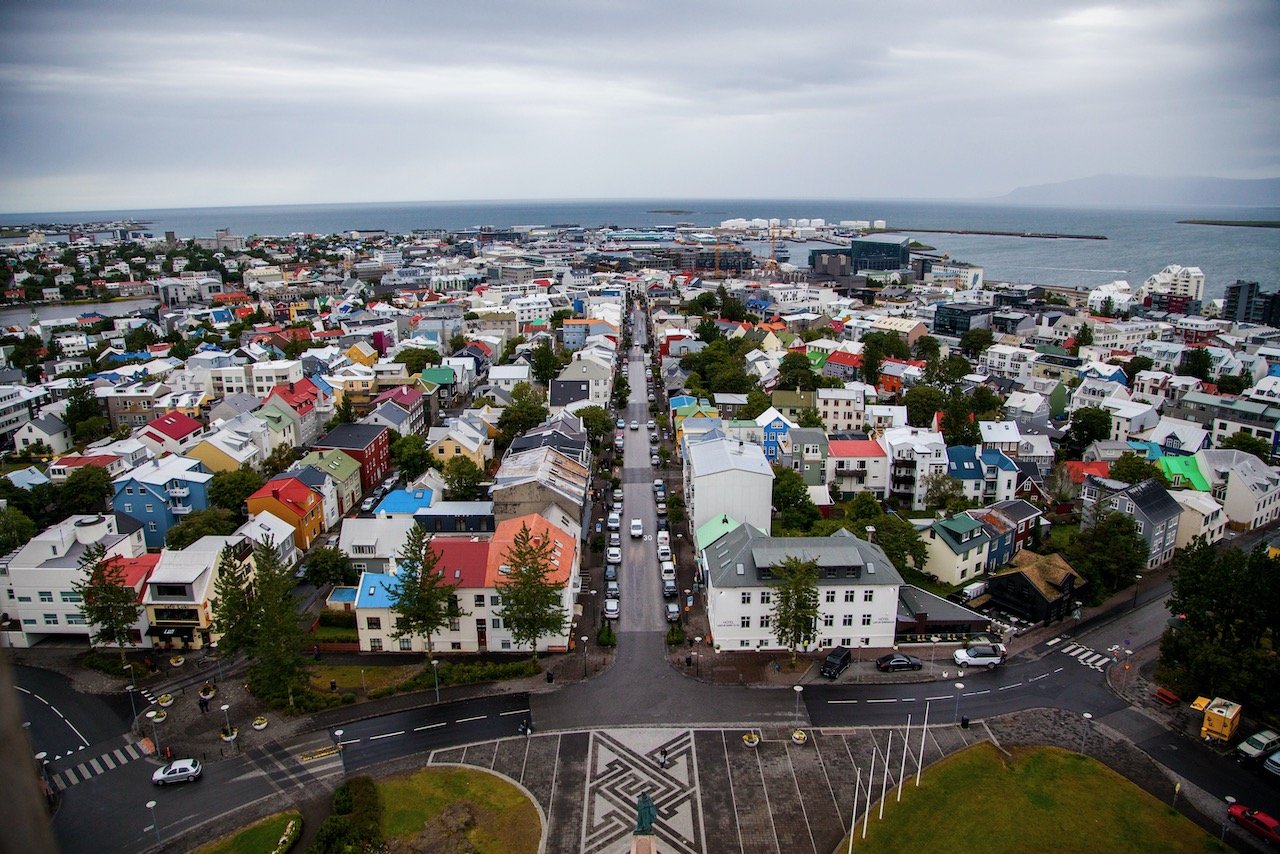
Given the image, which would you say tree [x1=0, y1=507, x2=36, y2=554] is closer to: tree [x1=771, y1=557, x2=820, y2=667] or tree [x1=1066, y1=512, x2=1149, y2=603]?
tree [x1=771, y1=557, x2=820, y2=667]

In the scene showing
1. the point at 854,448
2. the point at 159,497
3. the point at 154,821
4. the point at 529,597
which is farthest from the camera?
the point at 854,448

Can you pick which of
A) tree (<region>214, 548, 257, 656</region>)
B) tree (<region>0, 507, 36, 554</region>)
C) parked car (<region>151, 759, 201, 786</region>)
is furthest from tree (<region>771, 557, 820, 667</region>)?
tree (<region>0, 507, 36, 554</region>)

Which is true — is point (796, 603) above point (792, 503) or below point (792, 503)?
above

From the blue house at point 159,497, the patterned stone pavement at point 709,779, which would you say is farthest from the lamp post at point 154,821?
the blue house at point 159,497

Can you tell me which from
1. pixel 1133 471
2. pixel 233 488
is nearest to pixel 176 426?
pixel 233 488

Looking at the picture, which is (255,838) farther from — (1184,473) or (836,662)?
(1184,473)

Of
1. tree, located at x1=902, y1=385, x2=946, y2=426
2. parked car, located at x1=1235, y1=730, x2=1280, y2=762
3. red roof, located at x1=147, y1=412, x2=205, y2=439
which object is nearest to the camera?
parked car, located at x1=1235, y1=730, x2=1280, y2=762
